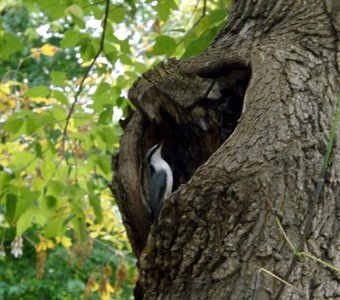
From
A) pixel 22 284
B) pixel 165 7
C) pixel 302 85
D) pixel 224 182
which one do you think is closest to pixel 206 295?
pixel 224 182

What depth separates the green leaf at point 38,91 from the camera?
448 centimetres

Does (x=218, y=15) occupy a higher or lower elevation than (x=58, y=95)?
higher

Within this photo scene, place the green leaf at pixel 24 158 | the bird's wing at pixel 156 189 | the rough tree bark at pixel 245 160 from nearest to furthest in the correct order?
the rough tree bark at pixel 245 160 → the bird's wing at pixel 156 189 → the green leaf at pixel 24 158

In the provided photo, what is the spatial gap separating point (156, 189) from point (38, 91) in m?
1.46

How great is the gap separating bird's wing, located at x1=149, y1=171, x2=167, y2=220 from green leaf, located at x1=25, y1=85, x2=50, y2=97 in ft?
4.47

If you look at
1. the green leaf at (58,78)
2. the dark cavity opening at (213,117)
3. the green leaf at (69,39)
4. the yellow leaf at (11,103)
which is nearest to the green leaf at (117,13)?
the green leaf at (69,39)

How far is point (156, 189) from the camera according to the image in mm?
3244

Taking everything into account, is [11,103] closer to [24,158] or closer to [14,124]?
[24,158]

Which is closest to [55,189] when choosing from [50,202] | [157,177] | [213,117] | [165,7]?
[50,202]

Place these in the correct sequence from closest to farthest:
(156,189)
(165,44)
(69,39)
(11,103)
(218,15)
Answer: (156,189), (165,44), (218,15), (69,39), (11,103)

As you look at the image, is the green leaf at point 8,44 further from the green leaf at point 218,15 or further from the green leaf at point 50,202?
the green leaf at point 218,15

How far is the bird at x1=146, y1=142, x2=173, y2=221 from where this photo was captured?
3.17m

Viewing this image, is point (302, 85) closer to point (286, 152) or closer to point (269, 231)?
point (286, 152)

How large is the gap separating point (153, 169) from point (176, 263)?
30.5 inches
